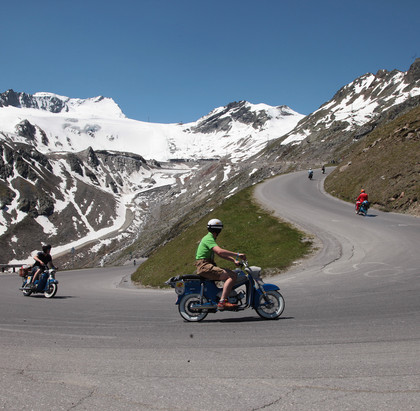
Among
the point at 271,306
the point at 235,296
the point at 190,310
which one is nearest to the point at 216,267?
the point at 235,296

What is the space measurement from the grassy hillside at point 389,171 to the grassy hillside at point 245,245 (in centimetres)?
1119

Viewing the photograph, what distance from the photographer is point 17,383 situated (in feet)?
18.0

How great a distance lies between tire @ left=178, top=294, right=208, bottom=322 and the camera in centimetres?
991

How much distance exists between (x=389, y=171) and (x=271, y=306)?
30701 mm

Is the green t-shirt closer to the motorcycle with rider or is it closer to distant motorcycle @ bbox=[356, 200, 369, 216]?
the motorcycle with rider

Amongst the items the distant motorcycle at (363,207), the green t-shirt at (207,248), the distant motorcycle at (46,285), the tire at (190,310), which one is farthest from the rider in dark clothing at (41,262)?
the distant motorcycle at (363,207)

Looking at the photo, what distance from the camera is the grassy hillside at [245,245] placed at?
2055 centimetres

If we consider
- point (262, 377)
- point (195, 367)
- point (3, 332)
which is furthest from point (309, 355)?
point (3, 332)

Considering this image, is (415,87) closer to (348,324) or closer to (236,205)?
(236,205)

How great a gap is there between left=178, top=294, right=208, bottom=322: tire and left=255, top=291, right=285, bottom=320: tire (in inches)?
56.8

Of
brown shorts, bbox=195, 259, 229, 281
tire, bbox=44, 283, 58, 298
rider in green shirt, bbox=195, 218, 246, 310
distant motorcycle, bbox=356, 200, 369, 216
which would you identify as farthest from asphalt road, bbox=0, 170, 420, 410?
distant motorcycle, bbox=356, 200, 369, 216

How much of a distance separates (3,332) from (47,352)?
279cm

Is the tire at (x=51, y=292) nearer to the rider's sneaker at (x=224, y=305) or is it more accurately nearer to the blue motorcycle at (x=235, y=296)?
the blue motorcycle at (x=235, y=296)

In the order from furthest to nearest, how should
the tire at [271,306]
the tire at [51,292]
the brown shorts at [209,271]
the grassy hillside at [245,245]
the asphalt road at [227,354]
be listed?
the grassy hillside at [245,245] < the tire at [51,292] < the brown shorts at [209,271] < the tire at [271,306] < the asphalt road at [227,354]
